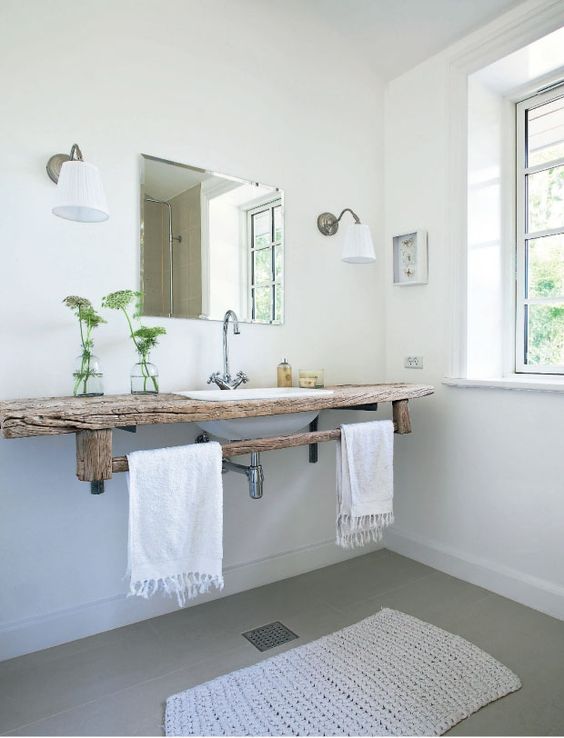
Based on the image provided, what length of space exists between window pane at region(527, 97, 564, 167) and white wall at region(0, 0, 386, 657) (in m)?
0.84

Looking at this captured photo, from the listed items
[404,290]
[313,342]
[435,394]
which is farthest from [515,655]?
[404,290]

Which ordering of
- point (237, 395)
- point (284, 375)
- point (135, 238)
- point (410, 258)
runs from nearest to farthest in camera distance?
point (237, 395), point (135, 238), point (284, 375), point (410, 258)

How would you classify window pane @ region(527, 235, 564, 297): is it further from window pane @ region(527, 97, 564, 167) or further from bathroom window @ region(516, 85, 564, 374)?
window pane @ region(527, 97, 564, 167)

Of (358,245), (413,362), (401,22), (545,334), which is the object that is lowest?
(413,362)

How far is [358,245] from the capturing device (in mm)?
2234

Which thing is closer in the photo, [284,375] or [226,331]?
[226,331]

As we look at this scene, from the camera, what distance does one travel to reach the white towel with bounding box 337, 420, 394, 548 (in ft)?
6.15

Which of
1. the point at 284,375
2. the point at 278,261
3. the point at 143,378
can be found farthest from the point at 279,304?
the point at 143,378

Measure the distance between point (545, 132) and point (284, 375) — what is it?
1.69m

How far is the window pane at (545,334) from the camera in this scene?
7.31 ft

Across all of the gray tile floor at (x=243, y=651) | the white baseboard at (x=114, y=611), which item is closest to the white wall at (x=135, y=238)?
the white baseboard at (x=114, y=611)

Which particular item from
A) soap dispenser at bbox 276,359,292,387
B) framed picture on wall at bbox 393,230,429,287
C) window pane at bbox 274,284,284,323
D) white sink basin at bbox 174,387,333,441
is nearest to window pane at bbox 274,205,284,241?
window pane at bbox 274,284,284,323

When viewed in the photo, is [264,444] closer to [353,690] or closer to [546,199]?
[353,690]

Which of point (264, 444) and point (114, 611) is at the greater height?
point (264, 444)
